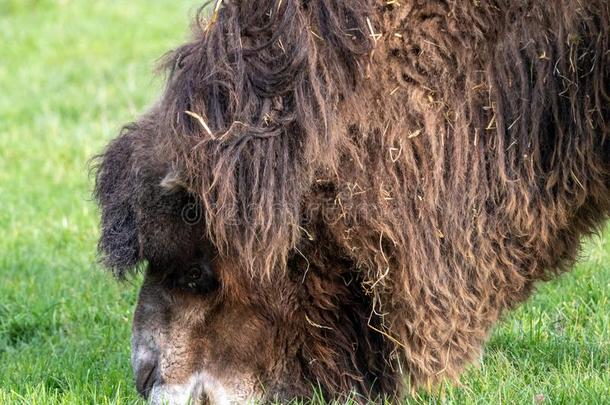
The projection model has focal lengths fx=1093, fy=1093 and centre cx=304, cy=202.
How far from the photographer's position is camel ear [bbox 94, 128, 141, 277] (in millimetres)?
4363

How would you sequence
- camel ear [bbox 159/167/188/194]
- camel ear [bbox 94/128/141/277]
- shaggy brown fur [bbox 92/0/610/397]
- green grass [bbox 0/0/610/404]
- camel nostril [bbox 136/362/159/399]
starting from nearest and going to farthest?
shaggy brown fur [bbox 92/0/610/397] < camel ear [bbox 159/167/188/194] < camel ear [bbox 94/128/141/277] < camel nostril [bbox 136/362/159/399] < green grass [bbox 0/0/610/404]

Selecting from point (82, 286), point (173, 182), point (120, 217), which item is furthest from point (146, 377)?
point (82, 286)

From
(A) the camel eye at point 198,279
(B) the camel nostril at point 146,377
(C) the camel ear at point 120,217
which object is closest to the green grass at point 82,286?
(B) the camel nostril at point 146,377

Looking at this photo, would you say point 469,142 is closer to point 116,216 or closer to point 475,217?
point 475,217

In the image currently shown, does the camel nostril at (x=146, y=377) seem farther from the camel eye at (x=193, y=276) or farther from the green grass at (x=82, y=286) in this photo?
the camel eye at (x=193, y=276)

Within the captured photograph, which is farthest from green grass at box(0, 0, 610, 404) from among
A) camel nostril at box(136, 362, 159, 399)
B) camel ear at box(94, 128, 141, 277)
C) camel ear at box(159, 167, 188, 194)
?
camel ear at box(159, 167, 188, 194)

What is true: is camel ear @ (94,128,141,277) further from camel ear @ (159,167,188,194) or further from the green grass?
the green grass

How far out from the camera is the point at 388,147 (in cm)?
412

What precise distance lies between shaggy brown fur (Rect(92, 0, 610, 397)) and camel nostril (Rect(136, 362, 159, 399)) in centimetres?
45

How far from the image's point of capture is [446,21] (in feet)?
13.7

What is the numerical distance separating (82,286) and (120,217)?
2.50 meters

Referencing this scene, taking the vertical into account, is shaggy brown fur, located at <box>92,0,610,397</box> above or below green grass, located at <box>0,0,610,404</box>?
above

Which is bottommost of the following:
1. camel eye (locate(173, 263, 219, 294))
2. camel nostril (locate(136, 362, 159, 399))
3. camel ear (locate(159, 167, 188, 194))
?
camel nostril (locate(136, 362, 159, 399))

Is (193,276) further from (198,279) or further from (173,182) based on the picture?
(173,182)
